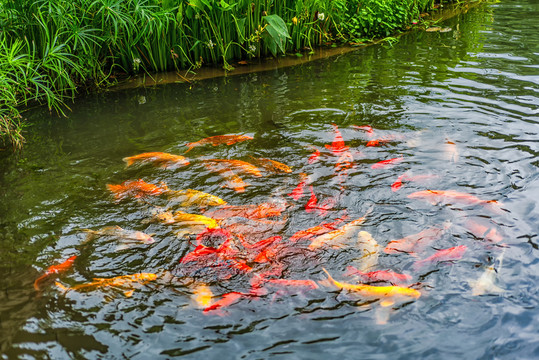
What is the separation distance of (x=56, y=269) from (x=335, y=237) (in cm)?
194

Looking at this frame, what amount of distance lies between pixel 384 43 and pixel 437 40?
2.94 feet

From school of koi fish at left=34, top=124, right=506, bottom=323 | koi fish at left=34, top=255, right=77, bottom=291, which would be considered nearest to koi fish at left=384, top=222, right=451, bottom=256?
school of koi fish at left=34, top=124, right=506, bottom=323

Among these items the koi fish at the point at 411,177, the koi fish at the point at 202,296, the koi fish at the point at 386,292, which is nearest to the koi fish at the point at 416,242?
the koi fish at the point at 386,292

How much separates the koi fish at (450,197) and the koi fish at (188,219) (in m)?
1.62

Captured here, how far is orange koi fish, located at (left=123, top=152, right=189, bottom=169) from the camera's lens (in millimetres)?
4637

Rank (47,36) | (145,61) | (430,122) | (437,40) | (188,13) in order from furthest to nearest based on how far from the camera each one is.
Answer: (437,40) → (145,61) → (188,13) → (47,36) → (430,122)

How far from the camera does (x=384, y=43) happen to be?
27.5 feet

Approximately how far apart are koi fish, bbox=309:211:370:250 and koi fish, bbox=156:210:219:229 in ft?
2.57

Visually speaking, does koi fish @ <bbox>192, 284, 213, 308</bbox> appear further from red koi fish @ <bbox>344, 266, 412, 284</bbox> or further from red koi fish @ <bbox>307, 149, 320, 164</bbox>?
red koi fish @ <bbox>307, 149, 320, 164</bbox>

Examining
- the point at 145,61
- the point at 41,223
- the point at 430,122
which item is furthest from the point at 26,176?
the point at 430,122

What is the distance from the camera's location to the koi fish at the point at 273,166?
174 inches

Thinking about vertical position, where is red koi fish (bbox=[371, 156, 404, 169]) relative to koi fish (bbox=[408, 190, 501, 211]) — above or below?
above

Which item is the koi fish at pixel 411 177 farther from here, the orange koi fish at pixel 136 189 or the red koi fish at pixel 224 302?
the orange koi fish at pixel 136 189

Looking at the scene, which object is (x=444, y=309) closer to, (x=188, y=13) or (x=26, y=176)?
(x=26, y=176)
